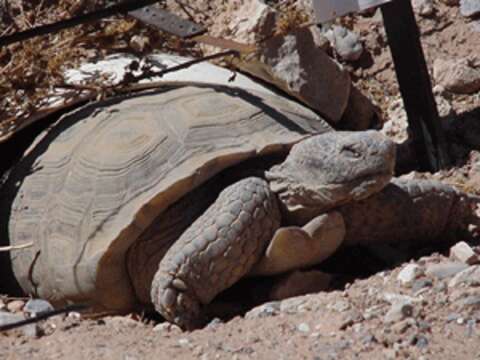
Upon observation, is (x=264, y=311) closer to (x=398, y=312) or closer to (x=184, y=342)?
(x=184, y=342)

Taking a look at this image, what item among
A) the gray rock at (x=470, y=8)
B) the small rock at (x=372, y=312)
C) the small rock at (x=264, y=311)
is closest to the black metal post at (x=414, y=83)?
the gray rock at (x=470, y=8)

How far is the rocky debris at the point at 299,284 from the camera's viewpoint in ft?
13.9

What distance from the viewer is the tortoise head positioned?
4191mm

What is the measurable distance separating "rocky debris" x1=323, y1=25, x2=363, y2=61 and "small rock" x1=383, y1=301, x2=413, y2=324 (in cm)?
267

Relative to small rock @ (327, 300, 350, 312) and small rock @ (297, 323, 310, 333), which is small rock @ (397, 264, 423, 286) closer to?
small rock @ (327, 300, 350, 312)

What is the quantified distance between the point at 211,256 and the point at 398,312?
906 mm

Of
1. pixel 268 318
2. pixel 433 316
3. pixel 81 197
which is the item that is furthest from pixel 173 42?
pixel 433 316

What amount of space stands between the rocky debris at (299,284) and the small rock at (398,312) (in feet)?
2.44

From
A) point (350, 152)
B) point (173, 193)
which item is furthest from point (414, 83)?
point (173, 193)

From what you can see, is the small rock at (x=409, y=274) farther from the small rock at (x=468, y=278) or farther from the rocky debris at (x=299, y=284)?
the rocky debris at (x=299, y=284)

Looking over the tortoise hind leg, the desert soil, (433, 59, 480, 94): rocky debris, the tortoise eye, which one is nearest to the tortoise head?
the tortoise eye

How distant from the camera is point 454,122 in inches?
219

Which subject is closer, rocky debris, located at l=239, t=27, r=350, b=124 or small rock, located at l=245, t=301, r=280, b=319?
small rock, located at l=245, t=301, r=280, b=319

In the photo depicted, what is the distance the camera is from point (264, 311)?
13.0 ft
